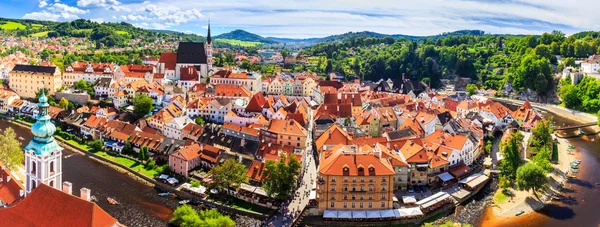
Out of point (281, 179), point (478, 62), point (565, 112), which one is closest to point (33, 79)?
point (281, 179)

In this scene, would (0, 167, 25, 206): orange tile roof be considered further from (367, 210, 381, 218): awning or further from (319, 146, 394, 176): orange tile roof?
(367, 210, 381, 218): awning

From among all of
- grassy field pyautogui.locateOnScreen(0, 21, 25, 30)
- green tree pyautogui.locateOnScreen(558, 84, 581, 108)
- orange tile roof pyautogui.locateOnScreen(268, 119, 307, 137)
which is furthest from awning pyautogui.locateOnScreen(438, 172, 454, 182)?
grassy field pyautogui.locateOnScreen(0, 21, 25, 30)

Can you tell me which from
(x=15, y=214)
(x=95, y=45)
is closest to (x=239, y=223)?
(x=15, y=214)

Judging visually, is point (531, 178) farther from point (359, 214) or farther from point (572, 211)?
point (359, 214)

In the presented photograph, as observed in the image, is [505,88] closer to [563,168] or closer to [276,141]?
[563,168]

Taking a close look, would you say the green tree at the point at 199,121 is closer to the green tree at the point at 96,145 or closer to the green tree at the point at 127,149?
the green tree at the point at 127,149

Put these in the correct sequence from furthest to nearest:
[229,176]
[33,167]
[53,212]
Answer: [229,176] → [33,167] → [53,212]
